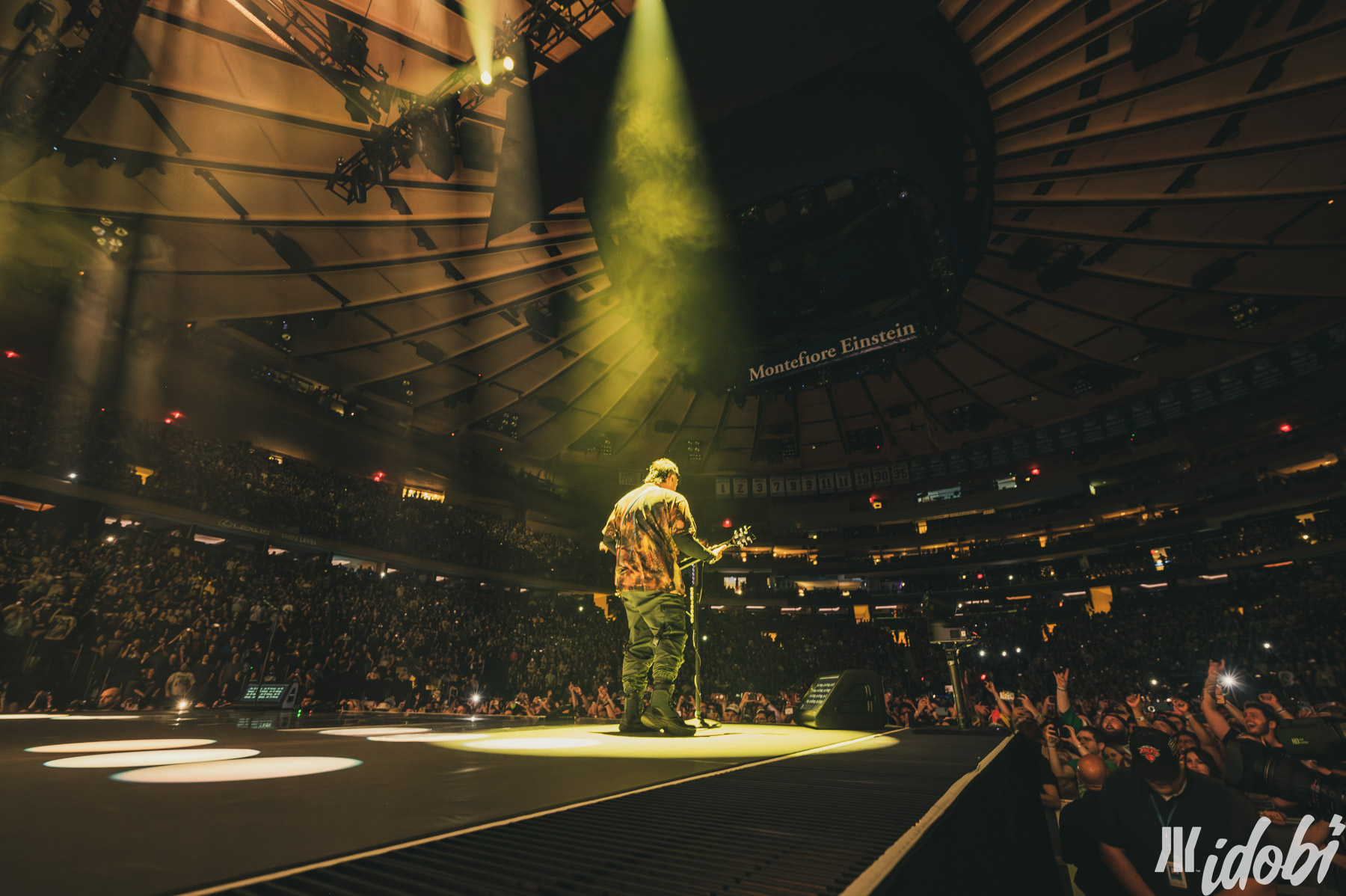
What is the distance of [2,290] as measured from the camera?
11.2 m

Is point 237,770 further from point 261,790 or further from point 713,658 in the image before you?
point 713,658

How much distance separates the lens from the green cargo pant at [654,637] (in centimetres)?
376

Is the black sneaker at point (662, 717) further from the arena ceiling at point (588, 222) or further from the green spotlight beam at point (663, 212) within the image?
the arena ceiling at point (588, 222)

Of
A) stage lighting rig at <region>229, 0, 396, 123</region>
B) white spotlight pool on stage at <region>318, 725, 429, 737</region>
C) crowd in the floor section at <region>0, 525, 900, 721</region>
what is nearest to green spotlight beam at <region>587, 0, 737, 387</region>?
stage lighting rig at <region>229, 0, 396, 123</region>

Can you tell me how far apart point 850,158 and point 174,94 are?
373 inches

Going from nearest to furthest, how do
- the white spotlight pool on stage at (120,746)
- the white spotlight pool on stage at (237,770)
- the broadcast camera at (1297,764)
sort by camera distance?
the white spotlight pool on stage at (237,770) < the white spotlight pool on stage at (120,746) < the broadcast camera at (1297,764)

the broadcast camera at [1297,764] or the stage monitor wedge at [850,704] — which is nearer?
the broadcast camera at [1297,764]

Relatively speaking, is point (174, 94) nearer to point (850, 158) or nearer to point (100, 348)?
point (100, 348)

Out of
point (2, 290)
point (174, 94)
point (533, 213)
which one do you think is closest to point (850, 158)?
point (533, 213)

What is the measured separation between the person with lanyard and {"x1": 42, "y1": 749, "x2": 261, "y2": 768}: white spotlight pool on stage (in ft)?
12.9

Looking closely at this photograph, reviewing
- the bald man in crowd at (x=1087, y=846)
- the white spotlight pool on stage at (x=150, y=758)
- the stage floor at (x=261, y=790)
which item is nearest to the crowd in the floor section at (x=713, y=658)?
the bald man in crowd at (x=1087, y=846)

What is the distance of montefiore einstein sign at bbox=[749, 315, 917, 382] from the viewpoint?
8.94m

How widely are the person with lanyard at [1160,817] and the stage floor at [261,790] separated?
1073 millimetres

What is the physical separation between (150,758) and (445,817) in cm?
167
